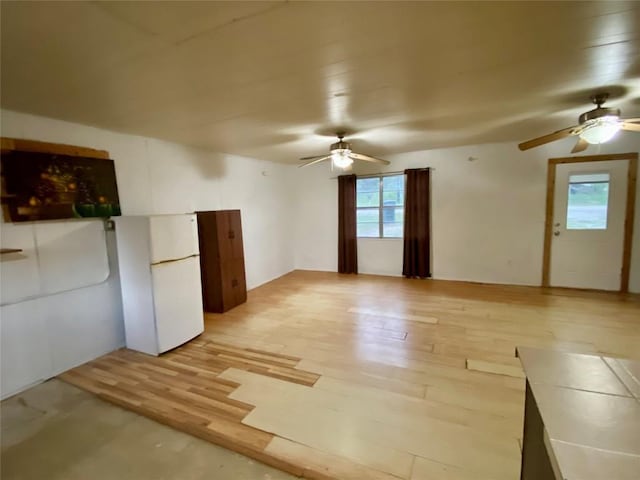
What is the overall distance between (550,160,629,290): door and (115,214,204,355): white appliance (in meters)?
5.43

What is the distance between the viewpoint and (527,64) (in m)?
1.96

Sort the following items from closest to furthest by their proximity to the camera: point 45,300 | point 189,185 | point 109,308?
point 45,300, point 109,308, point 189,185

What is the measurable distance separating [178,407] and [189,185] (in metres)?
2.87

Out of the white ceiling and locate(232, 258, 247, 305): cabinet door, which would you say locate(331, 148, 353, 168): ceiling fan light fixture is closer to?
the white ceiling

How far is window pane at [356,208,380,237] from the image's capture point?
597 cm

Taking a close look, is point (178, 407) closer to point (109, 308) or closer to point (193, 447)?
point (193, 447)

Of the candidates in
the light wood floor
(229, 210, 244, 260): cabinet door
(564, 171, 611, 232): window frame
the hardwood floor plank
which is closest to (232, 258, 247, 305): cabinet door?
(229, 210, 244, 260): cabinet door

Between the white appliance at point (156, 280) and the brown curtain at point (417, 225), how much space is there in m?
3.84

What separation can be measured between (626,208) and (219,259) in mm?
5880

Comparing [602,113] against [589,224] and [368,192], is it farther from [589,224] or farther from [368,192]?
[368,192]

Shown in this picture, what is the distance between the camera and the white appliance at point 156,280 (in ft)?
9.64

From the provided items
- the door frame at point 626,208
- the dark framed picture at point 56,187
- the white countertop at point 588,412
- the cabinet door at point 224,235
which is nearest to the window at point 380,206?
the door frame at point 626,208

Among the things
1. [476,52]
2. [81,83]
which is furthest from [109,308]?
[476,52]

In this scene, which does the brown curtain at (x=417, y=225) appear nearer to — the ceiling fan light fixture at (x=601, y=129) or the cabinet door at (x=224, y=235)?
the ceiling fan light fixture at (x=601, y=129)
